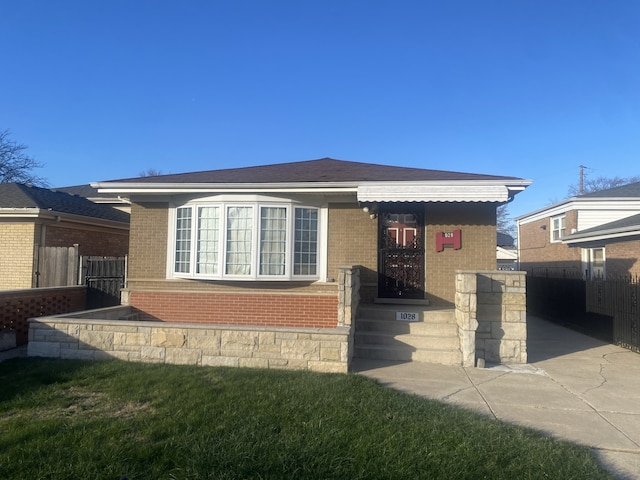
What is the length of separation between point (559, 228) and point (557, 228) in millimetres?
272

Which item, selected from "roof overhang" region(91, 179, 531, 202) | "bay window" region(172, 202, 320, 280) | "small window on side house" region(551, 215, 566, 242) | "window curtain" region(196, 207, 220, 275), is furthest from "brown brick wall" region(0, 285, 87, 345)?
"small window on side house" region(551, 215, 566, 242)

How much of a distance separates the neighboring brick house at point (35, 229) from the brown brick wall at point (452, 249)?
30.6 feet

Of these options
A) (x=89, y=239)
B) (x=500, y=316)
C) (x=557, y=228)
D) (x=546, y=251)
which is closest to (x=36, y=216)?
(x=89, y=239)

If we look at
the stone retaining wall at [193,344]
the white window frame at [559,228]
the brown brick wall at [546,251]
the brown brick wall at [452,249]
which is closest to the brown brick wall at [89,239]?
the stone retaining wall at [193,344]

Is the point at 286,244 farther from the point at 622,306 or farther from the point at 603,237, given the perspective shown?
the point at 603,237

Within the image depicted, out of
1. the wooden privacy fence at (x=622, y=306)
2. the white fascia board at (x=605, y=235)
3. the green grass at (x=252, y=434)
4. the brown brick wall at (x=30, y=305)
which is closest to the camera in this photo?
the green grass at (x=252, y=434)

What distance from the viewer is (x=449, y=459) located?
3512 mm

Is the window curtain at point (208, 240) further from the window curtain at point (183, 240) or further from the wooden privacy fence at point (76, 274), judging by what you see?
the wooden privacy fence at point (76, 274)

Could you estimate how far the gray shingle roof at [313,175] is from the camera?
8.69 meters

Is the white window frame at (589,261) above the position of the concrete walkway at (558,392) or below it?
above

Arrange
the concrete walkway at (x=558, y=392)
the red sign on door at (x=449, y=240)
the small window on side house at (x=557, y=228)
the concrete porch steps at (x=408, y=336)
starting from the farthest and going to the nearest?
the small window on side house at (x=557, y=228)
the red sign on door at (x=449, y=240)
the concrete porch steps at (x=408, y=336)
the concrete walkway at (x=558, y=392)

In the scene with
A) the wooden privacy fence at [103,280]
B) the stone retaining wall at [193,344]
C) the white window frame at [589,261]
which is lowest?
the stone retaining wall at [193,344]

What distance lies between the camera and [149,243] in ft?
30.9

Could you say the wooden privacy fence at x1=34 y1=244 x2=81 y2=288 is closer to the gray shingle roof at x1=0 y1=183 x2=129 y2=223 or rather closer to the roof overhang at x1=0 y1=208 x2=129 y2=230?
the roof overhang at x1=0 y1=208 x2=129 y2=230
